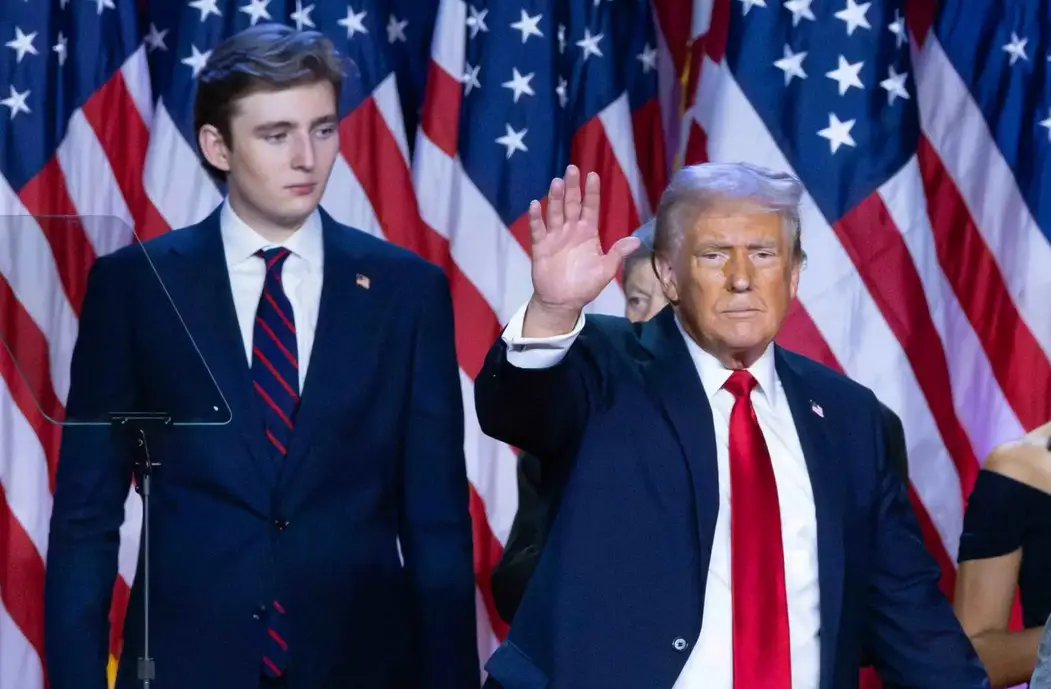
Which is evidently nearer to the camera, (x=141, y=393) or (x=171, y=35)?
(x=141, y=393)

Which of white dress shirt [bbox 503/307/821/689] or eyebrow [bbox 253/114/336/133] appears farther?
eyebrow [bbox 253/114/336/133]

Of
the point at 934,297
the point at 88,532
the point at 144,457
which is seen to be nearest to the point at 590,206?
the point at 144,457

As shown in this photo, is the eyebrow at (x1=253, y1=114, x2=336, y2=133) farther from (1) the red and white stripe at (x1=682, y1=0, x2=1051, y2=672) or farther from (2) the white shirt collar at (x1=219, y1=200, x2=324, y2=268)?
(1) the red and white stripe at (x1=682, y1=0, x2=1051, y2=672)

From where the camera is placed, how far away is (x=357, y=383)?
2.95 metres

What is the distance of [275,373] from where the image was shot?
2926 millimetres

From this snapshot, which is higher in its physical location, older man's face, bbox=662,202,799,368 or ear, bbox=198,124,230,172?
ear, bbox=198,124,230,172

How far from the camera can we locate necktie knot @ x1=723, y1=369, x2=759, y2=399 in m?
2.40

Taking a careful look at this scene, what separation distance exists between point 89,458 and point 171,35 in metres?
1.19

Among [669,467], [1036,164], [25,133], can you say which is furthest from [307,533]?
[1036,164]

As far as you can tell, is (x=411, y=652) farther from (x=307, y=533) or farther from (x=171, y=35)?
(x=171, y=35)

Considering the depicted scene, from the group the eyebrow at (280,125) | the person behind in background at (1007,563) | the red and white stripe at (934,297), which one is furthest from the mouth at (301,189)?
the person behind in background at (1007,563)

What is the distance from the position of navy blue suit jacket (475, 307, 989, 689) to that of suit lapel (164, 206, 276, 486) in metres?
0.74

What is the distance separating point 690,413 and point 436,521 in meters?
0.84

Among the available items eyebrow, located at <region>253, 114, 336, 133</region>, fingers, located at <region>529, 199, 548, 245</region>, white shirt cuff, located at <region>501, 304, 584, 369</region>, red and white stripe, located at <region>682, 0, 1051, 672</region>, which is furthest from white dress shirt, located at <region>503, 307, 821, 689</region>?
red and white stripe, located at <region>682, 0, 1051, 672</region>
